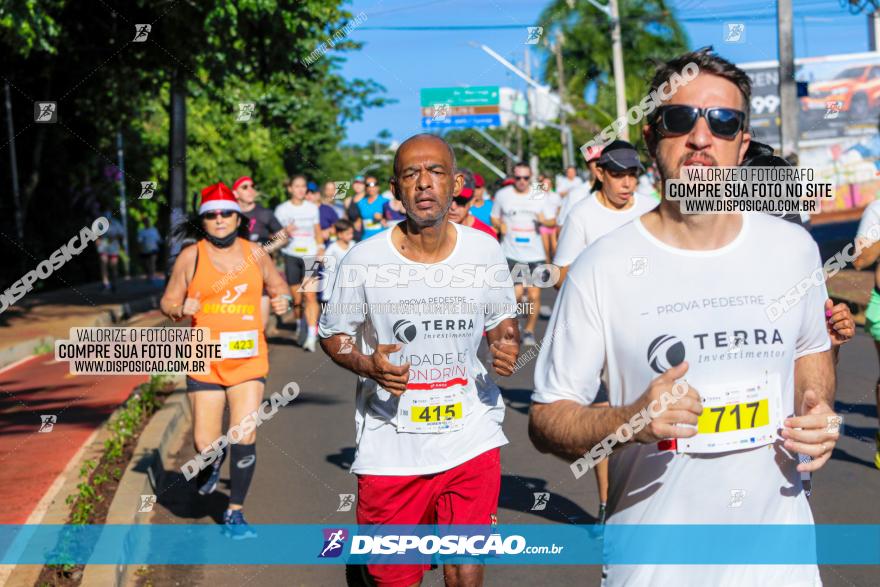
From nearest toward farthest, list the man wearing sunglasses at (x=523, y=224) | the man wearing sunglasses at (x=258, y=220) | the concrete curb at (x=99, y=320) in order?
the man wearing sunglasses at (x=258, y=220) < the man wearing sunglasses at (x=523, y=224) < the concrete curb at (x=99, y=320)

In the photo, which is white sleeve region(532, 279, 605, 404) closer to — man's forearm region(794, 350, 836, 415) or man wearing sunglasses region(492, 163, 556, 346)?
man's forearm region(794, 350, 836, 415)

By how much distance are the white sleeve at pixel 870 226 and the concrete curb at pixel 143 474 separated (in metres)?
4.95

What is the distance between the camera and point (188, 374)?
23.8 feet

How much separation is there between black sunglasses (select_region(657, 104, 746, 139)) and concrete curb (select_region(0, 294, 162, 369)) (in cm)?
1388

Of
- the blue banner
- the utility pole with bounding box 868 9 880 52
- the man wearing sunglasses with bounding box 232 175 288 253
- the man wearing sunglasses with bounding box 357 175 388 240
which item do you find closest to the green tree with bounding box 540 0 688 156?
the utility pole with bounding box 868 9 880 52

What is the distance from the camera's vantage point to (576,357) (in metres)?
2.82

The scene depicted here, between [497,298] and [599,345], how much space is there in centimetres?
232

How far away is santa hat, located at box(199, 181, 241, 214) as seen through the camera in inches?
293

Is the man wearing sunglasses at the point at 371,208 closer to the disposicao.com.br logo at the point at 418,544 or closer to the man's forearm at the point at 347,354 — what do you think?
the man's forearm at the point at 347,354

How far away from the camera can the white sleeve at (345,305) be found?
4.96 metres

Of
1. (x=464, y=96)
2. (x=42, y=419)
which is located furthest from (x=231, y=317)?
(x=464, y=96)

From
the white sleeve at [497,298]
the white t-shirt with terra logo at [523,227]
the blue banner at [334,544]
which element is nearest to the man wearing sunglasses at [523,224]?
the white t-shirt with terra logo at [523,227]

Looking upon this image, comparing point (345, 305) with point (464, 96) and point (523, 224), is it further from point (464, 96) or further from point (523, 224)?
point (464, 96)

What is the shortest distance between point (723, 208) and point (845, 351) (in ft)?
38.0
